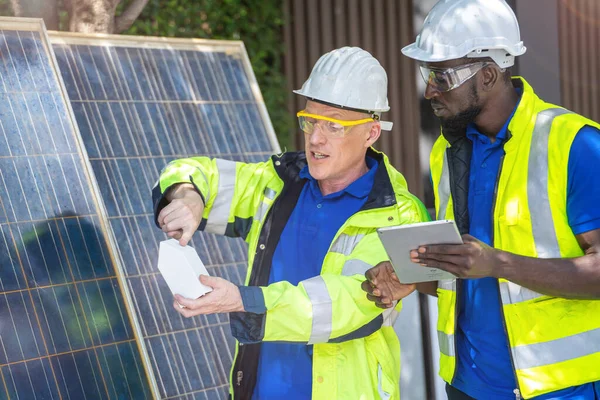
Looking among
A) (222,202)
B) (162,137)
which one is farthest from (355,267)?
(162,137)

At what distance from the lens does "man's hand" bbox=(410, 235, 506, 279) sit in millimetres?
2744

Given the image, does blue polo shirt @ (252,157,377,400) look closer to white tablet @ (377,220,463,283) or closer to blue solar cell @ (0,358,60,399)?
white tablet @ (377,220,463,283)

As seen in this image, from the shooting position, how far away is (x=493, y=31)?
3.19 meters

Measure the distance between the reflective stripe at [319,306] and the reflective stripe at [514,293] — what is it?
1.83ft

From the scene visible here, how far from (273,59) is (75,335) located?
Answer: 14.9 ft

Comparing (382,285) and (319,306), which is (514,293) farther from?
(319,306)

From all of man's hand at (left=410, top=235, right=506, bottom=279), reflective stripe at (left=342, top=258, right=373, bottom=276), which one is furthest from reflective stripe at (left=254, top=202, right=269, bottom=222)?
man's hand at (left=410, top=235, right=506, bottom=279)

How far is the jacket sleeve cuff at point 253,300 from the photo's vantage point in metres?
2.93

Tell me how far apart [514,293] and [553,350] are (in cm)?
21

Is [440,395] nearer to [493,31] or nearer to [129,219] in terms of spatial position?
[129,219]

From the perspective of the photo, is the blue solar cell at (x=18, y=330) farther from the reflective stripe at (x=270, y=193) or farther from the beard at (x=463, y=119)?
the beard at (x=463, y=119)

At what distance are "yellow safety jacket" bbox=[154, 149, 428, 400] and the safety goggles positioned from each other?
40 cm

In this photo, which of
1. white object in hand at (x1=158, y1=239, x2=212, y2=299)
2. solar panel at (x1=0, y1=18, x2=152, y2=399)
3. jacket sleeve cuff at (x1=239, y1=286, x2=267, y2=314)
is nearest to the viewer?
white object in hand at (x1=158, y1=239, x2=212, y2=299)

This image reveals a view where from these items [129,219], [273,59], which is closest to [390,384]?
[129,219]
